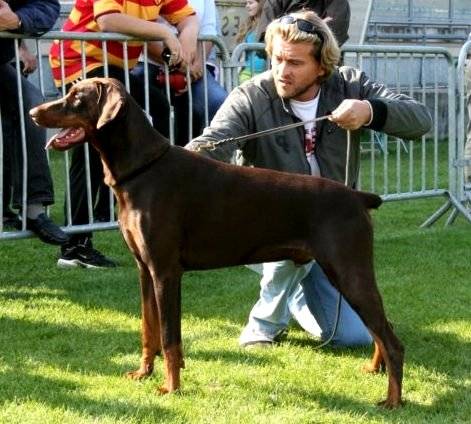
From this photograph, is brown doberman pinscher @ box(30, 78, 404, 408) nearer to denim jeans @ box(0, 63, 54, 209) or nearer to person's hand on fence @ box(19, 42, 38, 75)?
denim jeans @ box(0, 63, 54, 209)

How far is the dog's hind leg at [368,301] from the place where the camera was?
3975 millimetres

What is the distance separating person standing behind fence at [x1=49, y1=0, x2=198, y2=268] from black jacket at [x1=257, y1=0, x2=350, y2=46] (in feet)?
4.34

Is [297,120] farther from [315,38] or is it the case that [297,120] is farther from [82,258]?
[82,258]

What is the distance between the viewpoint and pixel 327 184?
13.3 feet

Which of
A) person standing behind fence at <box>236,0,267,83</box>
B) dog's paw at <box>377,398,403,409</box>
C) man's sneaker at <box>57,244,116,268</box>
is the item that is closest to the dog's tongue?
dog's paw at <box>377,398,403,409</box>

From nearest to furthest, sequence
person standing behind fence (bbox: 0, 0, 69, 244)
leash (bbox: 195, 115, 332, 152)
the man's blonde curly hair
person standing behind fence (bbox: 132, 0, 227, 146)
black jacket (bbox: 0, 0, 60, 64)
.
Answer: leash (bbox: 195, 115, 332, 152) → the man's blonde curly hair → black jacket (bbox: 0, 0, 60, 64) → person standing behind fence (bbox: 0, 0, 69, 244) → person standing behind fence (bbox: 132, 0, 227, 146)

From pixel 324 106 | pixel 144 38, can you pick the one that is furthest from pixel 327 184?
pixel 144 38

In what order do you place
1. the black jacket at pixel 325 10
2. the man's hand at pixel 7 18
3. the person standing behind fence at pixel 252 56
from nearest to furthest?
the man's hand at pixel 7 18, the black jacket at pixel 325 10, the person standing behind fence at pixel 252 56

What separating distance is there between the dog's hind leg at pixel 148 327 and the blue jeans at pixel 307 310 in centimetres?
75

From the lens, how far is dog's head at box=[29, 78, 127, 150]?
12.9 feet

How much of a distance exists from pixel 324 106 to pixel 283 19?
475mm

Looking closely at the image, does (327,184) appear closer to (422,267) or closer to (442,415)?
(442,415)

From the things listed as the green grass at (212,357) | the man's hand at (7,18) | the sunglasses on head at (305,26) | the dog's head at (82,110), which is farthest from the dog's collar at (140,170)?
→ the man's hand at (7,18)

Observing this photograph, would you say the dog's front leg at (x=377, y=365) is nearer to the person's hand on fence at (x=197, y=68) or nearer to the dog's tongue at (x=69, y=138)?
the dog's tongue at (x=69, y=138)
